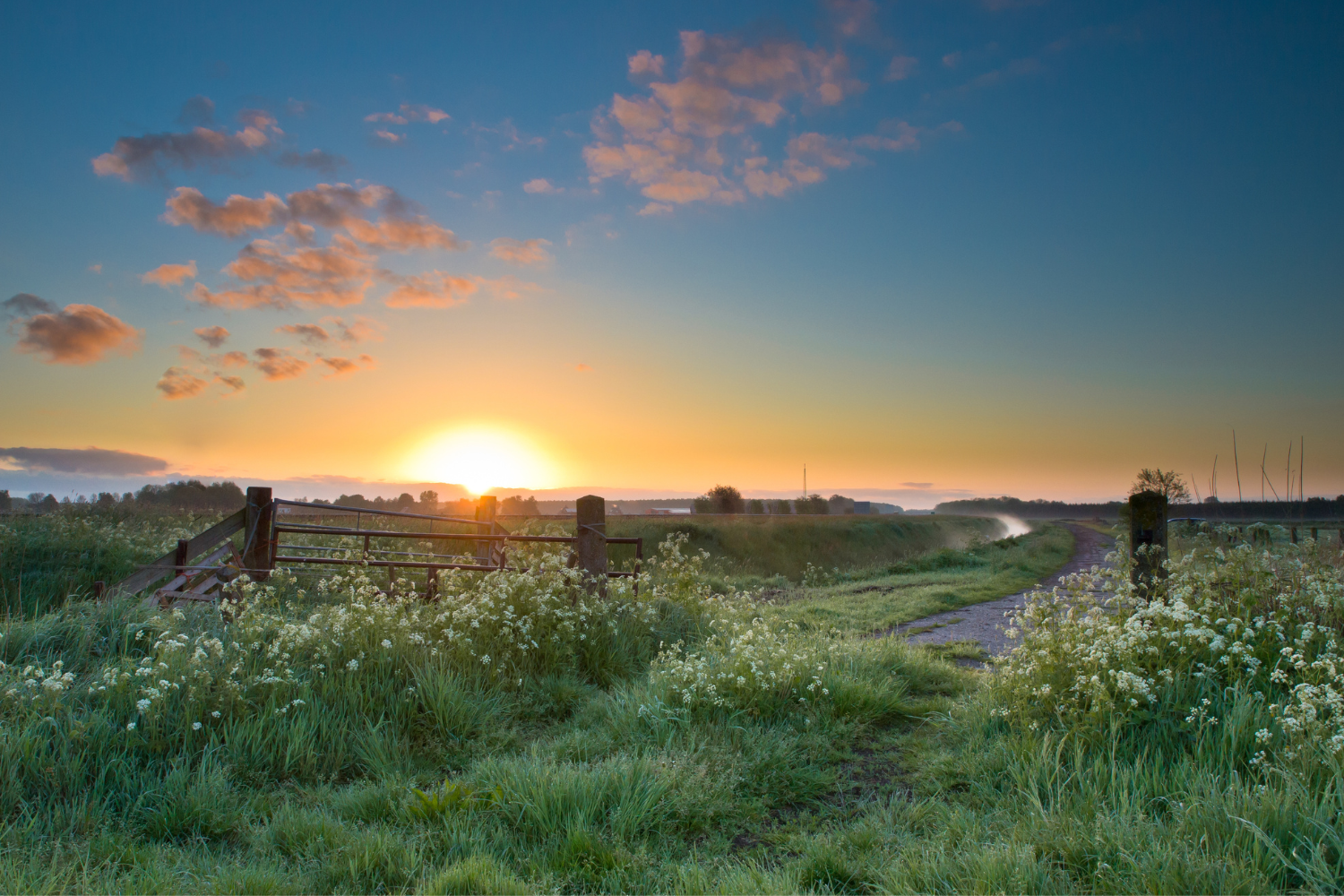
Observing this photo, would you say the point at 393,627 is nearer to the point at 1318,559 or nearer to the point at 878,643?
the point at 878,643

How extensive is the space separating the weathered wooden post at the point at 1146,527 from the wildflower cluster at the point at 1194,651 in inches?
29.4

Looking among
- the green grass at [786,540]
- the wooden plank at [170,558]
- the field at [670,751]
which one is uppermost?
the wooden plank at [170,558]

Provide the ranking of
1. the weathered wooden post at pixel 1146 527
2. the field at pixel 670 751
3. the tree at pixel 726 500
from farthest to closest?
1. the tree at pixel 726 500
2. the weathered wooden post at pixel 1146 527
3. the field at pixel 670 751

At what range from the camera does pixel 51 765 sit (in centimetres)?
420

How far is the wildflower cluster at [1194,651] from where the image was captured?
4.38 metres

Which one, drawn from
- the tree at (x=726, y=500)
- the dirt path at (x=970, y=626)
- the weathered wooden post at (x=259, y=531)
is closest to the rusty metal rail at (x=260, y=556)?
the weathered wooden post at (x=259, y=531)

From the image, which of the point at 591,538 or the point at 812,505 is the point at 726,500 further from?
the point at 591,538

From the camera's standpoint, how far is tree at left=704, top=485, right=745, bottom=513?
62.9 metres

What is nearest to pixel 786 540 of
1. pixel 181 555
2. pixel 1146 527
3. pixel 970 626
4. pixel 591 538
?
pixel 970 626

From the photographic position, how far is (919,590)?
51.9 feet

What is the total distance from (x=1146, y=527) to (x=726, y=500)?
5619 centimetres

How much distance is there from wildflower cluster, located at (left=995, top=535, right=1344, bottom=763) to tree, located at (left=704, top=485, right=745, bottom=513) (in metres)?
56.9

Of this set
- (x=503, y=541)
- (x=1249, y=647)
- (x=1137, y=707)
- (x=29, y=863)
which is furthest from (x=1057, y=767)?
(x=503, y=541)

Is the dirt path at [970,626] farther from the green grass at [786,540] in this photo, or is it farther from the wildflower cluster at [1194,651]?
the green grass at [786,540]
